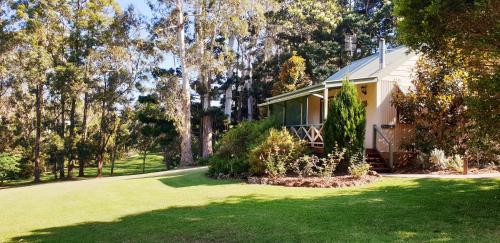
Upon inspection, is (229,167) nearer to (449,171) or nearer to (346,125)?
(346,125)

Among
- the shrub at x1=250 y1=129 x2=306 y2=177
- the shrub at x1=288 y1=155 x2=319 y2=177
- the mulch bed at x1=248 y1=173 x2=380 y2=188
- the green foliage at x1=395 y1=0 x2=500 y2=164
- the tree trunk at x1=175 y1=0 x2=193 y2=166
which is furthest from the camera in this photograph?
the tree trunk at x1=175 y1=0 x2=193 y2=166

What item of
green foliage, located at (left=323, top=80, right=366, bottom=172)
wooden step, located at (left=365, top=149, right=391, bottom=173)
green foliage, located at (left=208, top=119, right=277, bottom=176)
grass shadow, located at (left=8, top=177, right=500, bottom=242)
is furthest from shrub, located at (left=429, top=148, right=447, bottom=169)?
green foliage, located at (left=208, top=119, right=277, bottom=176)

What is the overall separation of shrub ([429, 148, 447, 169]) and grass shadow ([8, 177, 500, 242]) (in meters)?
4.13

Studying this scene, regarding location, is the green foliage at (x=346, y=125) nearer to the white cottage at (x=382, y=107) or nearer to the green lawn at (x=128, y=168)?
the white cottage at (x=382, y=107)

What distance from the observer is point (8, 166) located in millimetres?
26047

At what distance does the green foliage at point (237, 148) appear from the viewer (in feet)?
46.1

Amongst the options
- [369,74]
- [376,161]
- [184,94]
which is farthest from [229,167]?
[184,94]

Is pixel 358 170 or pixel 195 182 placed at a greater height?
pixel 358 170

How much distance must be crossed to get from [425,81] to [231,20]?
43.2 feet

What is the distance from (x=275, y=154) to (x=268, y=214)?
5.57 m

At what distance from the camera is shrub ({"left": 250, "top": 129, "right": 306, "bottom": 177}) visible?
12898mm

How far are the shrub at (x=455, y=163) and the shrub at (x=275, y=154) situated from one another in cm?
476

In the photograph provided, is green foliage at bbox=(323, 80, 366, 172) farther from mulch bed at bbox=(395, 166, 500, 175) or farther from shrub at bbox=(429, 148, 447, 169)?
shrub at bbox=(429, 148, 447, 169)

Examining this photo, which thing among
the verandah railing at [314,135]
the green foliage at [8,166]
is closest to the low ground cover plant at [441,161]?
the verandah railing at [314,135]
